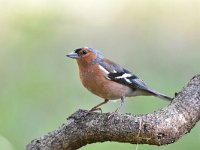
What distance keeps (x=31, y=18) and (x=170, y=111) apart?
6602 millimetres

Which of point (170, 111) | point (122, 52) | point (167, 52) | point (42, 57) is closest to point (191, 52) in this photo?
point (167, 52)

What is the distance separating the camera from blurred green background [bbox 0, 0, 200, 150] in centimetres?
805

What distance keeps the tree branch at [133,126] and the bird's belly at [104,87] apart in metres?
0.86

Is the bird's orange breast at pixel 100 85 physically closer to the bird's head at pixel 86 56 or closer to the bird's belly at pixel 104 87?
the bird's belly at pixel 104 87

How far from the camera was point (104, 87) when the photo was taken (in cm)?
595

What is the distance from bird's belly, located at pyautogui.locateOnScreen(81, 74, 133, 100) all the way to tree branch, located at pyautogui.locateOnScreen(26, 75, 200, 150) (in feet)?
2.83

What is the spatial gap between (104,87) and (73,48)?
4.46 meters

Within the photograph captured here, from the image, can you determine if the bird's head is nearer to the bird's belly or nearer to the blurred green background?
the bird's belly

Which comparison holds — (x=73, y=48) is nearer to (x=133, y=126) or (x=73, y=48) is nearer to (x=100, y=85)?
(x=100, y=85)

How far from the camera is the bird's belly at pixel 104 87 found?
19.5ft

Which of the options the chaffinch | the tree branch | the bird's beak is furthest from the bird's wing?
the tree branch

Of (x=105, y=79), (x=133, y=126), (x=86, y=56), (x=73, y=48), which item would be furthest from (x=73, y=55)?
(x=73, y=48)

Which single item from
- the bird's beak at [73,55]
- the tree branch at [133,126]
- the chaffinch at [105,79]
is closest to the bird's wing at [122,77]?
the chaffinch at [105,79]

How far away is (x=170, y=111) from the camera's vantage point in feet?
15.6
